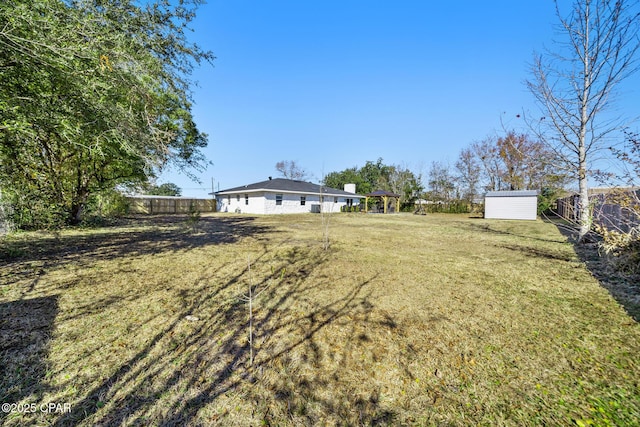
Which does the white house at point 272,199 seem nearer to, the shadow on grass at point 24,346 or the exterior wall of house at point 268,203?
the exterior wall of house at point 268,203

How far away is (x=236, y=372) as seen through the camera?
2232 millimetres

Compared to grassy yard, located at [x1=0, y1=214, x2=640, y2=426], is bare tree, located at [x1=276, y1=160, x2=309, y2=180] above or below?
above

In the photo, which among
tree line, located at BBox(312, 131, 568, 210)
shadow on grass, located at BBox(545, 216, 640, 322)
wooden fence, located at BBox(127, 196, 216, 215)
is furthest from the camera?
tree line, located at BBox(312, 131, 568, 210)

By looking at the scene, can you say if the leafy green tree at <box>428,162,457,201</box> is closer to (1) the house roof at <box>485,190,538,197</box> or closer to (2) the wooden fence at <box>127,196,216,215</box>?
(1) the house roof at <box>485,190,538,197</box>

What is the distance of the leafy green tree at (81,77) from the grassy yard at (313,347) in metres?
2.31

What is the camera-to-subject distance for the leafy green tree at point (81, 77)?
355 cm

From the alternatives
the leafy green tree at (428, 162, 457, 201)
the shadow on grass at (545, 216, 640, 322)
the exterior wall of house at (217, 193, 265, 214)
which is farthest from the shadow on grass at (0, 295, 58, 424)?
the leafy green tree at (428, 162, 457, 201)

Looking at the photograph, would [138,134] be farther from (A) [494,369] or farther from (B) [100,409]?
(A) [494,369]

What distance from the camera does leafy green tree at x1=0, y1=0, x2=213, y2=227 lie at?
355cm

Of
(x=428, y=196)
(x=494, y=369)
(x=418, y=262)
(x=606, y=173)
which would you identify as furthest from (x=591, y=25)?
(x=428, y=196)

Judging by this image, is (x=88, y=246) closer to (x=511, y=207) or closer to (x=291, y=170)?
(x=511, y=207)

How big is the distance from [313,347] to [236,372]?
754 millimetres

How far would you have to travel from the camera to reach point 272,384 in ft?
6.90

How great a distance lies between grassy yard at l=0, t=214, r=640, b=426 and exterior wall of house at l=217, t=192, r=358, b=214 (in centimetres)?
1599
